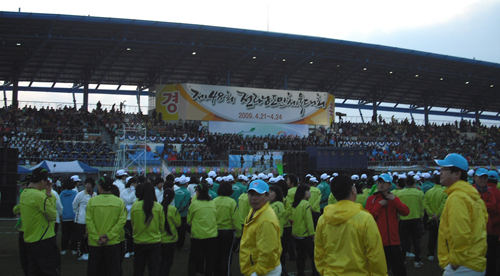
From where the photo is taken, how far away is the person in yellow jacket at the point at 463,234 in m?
3.93

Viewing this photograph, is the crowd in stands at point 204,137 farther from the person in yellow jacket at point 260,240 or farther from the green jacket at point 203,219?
the person in yellow jacket at point 260,240

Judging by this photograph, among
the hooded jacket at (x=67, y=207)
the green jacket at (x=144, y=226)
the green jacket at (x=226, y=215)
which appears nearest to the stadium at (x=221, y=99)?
the hooded jacket at (x=67, y=207)

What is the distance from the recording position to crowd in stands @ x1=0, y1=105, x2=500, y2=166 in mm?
27750

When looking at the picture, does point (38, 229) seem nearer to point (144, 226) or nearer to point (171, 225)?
point (144, 226)

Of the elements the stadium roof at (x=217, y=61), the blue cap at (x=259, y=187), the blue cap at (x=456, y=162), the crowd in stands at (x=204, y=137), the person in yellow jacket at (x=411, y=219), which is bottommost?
the person in yellow jacket at (x=411, y=219)

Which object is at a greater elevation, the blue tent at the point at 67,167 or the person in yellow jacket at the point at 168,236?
the blue tent at the point at 67,167

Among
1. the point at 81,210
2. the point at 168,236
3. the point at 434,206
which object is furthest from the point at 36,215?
the point at 434,206

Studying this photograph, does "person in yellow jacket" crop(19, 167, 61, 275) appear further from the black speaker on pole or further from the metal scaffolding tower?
the metal scaffolding tower

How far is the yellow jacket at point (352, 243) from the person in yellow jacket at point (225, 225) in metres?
3.63

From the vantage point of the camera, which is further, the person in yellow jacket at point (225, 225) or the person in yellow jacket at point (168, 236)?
the person in yellow jacket at point (225, 225)

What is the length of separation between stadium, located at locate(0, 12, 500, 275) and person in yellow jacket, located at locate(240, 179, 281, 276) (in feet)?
52.3

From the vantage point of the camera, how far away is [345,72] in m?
40.4

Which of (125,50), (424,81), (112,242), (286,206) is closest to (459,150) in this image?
(424,81)

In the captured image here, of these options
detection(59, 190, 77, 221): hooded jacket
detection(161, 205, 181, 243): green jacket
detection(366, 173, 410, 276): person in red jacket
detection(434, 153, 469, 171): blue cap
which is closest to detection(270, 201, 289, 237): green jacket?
detection(161, 205, 181, 243): green jacket
